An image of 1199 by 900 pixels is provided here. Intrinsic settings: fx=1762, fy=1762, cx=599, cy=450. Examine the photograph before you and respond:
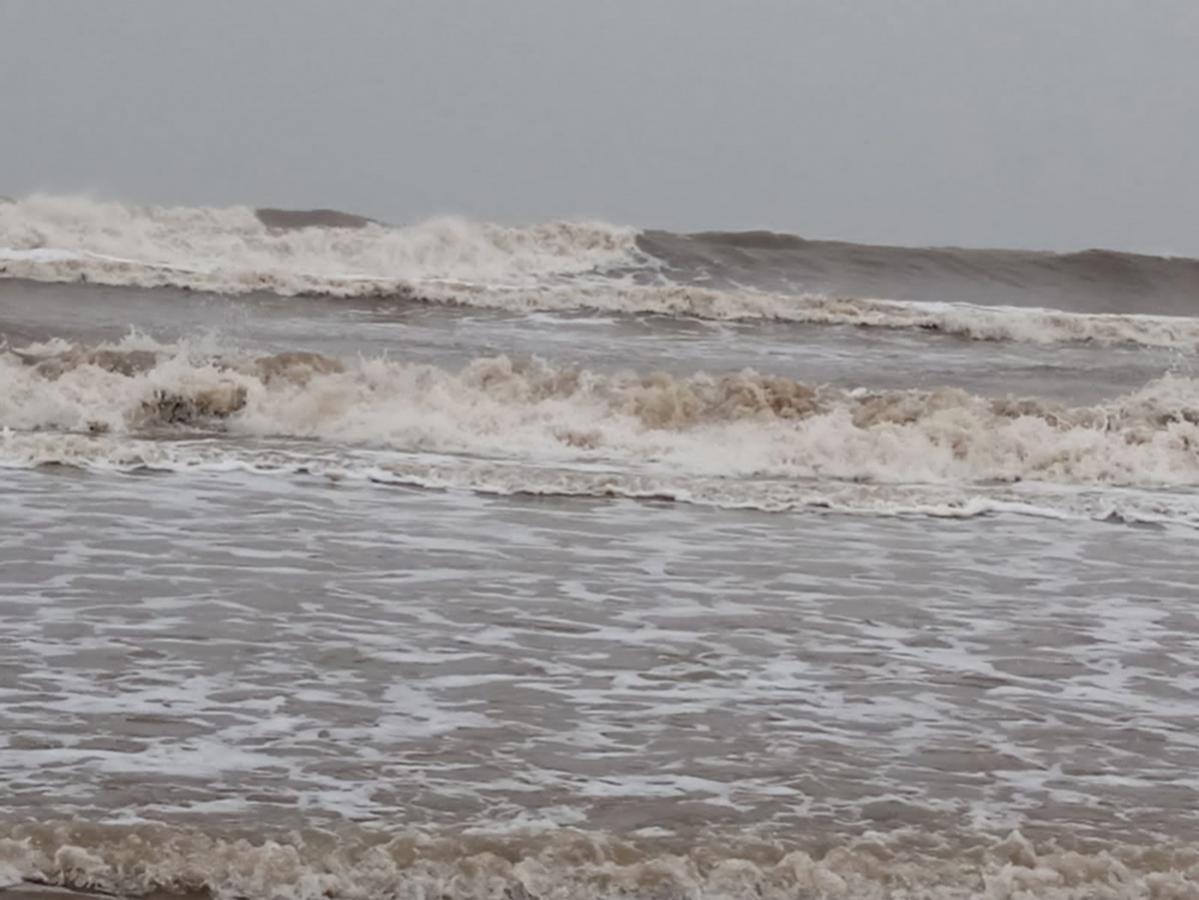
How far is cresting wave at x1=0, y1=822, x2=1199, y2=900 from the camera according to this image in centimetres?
357

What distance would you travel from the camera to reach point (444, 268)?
20641 millimetres

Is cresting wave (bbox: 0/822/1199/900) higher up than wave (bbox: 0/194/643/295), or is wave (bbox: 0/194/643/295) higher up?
wave (bbox: 0/194/643/295)

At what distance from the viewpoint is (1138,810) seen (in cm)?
413

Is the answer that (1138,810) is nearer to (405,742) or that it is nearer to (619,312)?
(405,742)

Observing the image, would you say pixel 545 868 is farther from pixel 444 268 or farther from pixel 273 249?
pixel 273 249

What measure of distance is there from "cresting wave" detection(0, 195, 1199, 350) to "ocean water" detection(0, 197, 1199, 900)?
446 cm

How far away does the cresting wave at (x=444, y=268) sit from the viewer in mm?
18500

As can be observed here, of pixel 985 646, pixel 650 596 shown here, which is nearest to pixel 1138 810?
pixel 985 646

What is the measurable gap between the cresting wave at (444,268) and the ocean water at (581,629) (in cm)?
446

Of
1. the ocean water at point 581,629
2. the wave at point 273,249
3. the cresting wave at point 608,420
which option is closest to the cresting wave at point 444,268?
the wave at point 273,249

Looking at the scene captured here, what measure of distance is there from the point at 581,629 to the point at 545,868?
1961 millimetres

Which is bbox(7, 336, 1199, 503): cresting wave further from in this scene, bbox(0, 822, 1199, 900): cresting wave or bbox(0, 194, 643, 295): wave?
bbox(0, 194, 643, 295): wave

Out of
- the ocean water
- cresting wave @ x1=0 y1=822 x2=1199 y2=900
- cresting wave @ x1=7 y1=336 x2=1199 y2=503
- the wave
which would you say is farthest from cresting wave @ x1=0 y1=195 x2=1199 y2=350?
cresting wave @ x1=0 y1=822 x2=1199 y2=900

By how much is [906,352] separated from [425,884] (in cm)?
1337
